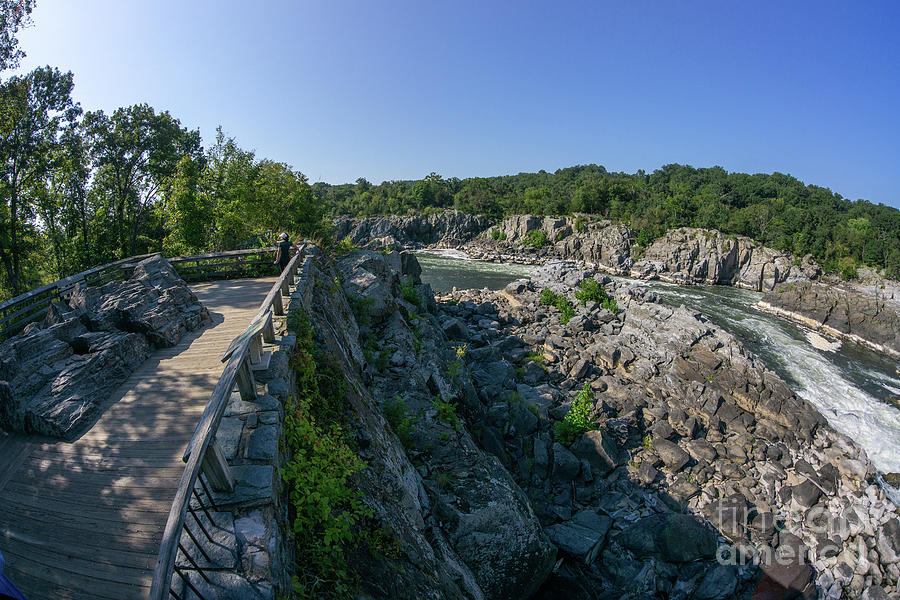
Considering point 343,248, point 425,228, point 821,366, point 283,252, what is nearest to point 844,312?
point 821,366

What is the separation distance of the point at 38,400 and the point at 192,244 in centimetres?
1333

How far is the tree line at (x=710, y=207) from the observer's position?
50719mm

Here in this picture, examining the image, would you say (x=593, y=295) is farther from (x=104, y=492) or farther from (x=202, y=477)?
(x=104, y=492)

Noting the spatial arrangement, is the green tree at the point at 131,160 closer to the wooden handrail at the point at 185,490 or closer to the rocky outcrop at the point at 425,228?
the wooden handrail at the point at 185,490

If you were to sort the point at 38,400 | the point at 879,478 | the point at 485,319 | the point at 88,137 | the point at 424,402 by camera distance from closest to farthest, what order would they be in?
the point at 38,400
the point at 424,402
the point at 879,478
the point at 88,137
the point at 485,319

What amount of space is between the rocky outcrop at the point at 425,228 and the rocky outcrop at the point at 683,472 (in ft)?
207

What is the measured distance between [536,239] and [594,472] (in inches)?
2452

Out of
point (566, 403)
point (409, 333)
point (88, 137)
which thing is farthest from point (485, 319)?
point (88, 137)

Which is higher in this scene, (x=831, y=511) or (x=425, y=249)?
(x=425, y=249)

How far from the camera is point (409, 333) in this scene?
13352 millimetres

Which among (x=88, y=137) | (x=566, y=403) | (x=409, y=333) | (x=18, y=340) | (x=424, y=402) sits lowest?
(x=566, y=403)

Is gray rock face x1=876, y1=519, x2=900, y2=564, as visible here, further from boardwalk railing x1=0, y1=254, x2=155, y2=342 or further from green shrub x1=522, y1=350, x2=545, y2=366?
boardwalk railing x1=0, y1=254, x2=155, y2=342

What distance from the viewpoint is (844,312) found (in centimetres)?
3634

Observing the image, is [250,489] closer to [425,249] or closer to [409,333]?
[409,333]
